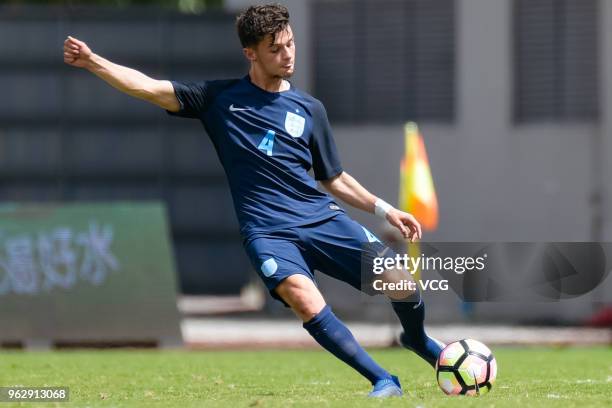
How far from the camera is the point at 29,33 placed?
24234 mm

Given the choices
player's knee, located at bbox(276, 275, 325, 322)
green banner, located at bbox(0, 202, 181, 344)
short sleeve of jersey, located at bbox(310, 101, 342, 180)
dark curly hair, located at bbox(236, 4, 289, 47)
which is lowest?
green banner, located at bbox(0, 202, 181, 344)

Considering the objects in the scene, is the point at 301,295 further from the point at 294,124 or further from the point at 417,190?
the point at 417,190

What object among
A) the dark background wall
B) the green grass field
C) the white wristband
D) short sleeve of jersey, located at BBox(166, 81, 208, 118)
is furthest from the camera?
the dark background wall

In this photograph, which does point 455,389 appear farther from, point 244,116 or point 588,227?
point 588,227

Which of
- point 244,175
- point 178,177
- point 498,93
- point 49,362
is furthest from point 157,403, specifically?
point 498,93

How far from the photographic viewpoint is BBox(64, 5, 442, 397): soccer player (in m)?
7.89

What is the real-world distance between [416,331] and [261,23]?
6.96ft

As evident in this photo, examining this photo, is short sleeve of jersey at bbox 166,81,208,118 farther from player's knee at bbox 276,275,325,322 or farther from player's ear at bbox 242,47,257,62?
player's knee at bbox 276,275,325,322

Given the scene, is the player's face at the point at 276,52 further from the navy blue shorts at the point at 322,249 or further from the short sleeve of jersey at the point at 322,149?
the navy blue shorts at the point at 322,249

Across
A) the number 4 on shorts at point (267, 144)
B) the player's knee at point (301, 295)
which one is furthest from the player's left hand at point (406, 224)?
the number 4 on shorts at point (267, 144)

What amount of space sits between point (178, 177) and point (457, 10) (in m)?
6.16

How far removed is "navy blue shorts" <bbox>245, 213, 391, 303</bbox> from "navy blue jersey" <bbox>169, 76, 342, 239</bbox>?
0.06 metres

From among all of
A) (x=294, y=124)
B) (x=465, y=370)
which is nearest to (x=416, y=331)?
(x=465, y=370)

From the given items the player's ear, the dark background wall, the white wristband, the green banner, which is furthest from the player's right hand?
the dark background wall
